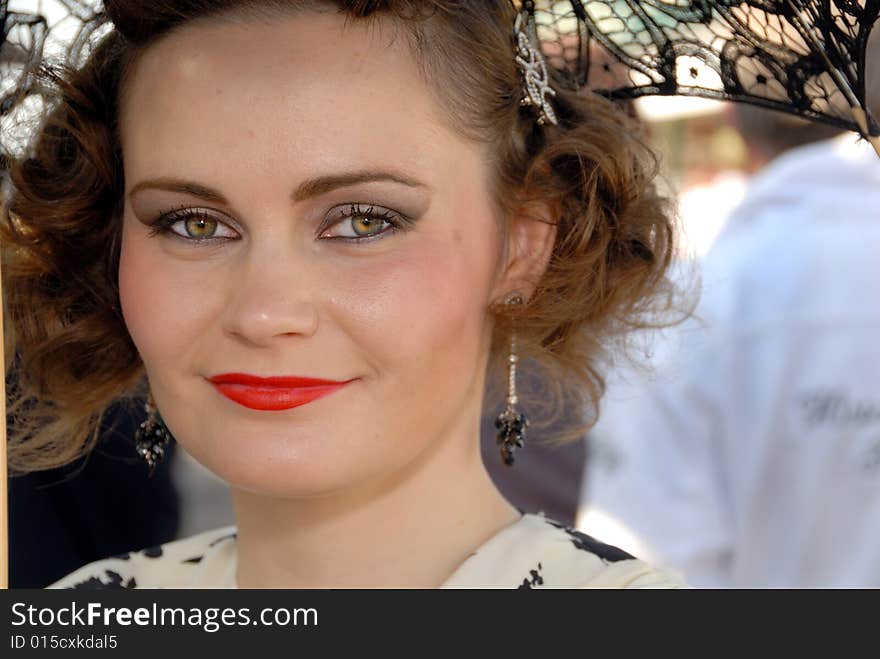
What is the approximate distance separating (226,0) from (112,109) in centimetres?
32

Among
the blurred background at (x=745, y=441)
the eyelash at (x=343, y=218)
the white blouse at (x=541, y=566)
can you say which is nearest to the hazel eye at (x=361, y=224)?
the eyelash at (x=343, y=218)

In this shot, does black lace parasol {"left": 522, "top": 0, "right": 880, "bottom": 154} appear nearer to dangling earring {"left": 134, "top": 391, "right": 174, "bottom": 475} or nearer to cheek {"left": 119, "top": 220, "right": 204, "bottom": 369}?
cheek {"left": 119, "top": 220, "right": 204, "bottom": 369}

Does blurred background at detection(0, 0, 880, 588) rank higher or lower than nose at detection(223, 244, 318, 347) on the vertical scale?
higher

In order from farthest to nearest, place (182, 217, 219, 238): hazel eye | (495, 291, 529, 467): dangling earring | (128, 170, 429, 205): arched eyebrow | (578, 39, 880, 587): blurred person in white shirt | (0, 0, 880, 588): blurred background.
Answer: (578, 39, 880, 587): blurred person in white shirt → (0, 0, 880, 588): blurred background → (495, 291, 529, 467): dangling earring → (182, 217, 219, 238): hazel eye → (128, 170, 429, 205): arched eyebrow

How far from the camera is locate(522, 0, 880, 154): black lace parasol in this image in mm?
1570

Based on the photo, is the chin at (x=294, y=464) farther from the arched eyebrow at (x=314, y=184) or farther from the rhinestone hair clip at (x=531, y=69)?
the rhinestone hair clip at (x=531, y=69)

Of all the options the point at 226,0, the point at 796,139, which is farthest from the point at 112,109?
the point at 796,139

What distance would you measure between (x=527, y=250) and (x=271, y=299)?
1.62ft

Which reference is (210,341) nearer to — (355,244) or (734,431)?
(355,244)

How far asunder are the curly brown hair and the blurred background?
1.06 ft

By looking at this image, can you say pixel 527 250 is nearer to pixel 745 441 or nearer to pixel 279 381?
pixel 279 381

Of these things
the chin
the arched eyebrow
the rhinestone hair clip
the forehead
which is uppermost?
the rhinestone hair clip

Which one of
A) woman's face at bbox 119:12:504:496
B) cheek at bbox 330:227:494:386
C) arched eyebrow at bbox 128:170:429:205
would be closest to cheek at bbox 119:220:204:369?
woman's face at bbox 119:12:504:496

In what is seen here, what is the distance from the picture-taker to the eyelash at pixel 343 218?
1757mm
